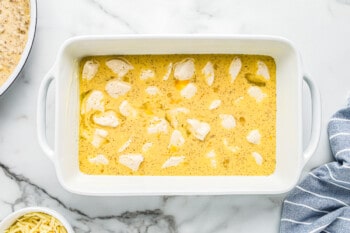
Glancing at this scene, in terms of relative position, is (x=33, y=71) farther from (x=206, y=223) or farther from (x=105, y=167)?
(x=206, y=223)

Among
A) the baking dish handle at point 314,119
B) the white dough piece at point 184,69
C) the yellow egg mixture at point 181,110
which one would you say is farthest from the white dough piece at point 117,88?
the baking dish handle at point 314,119

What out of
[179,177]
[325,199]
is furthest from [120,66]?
[325,199]

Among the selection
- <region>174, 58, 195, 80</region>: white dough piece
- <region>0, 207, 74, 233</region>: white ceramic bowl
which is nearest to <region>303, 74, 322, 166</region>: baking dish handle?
<region>174, 58, 195, 80</region>: white dough piece

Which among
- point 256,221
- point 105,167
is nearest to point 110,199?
point 105,167

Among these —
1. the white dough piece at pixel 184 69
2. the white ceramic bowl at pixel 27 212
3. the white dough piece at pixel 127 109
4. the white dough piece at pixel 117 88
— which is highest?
the white dough piece at pixel 184 69

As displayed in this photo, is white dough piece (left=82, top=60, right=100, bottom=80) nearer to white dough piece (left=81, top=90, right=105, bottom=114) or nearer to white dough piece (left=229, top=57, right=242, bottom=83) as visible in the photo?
white dough piece (left=81, top=90, right=105, bottom=114)

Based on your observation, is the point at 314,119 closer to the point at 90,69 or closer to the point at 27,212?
the point at 90,69

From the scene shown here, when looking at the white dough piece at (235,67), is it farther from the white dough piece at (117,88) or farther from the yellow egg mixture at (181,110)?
the white dough piece at (117,88)
